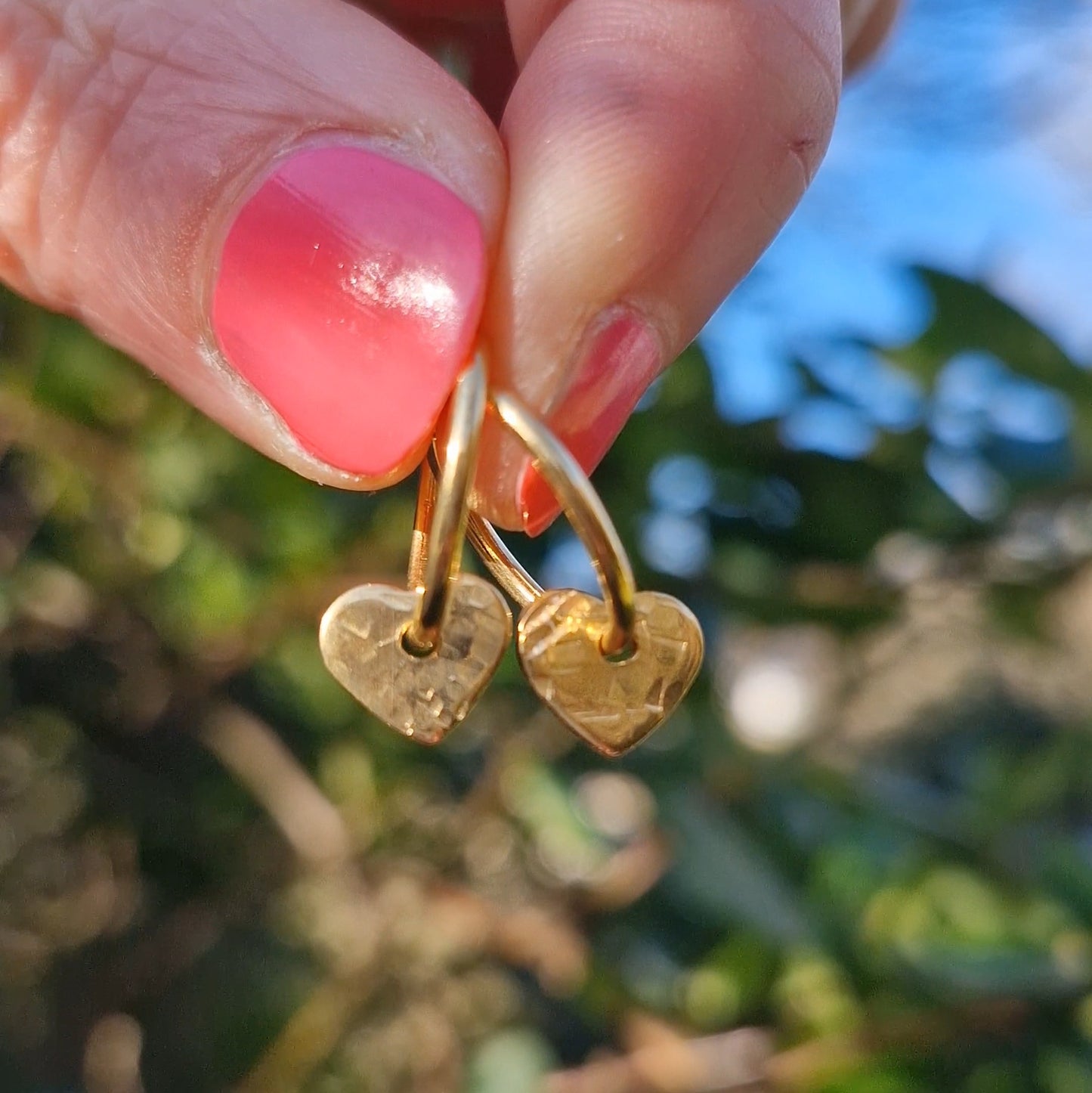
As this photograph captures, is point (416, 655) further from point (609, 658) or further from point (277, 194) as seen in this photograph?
point (277, 194)

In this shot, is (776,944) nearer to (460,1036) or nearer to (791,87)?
(460,1036)

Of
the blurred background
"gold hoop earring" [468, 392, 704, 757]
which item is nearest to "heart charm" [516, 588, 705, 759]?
"gold hoop earring" [468, 392, 704, 757]

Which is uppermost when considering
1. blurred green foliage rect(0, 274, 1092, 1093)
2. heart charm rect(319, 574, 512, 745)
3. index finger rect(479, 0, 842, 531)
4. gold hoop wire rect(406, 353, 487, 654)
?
index finger rect(479, 0, 842, 531)

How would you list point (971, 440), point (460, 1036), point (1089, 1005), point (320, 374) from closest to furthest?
point (320, 374) → point (1089, 1005) → point (971, 440) → point (460, 1036)

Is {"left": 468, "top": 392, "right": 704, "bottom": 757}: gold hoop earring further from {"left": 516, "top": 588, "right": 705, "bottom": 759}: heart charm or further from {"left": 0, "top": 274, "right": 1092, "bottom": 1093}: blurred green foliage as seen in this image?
{"left": 0, "top": 274, "right": 1092, "bottom": 1093}: blurred green foliage

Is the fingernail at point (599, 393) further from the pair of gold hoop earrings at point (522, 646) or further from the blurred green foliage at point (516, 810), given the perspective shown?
the blurred green foliage at point (516, 810)

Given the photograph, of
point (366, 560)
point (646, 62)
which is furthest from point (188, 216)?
point (366, 560)

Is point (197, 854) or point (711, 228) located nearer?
point (711, 228)

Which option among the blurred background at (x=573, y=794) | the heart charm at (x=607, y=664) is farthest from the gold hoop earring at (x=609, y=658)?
the blurred background at (x=573, y=794)
